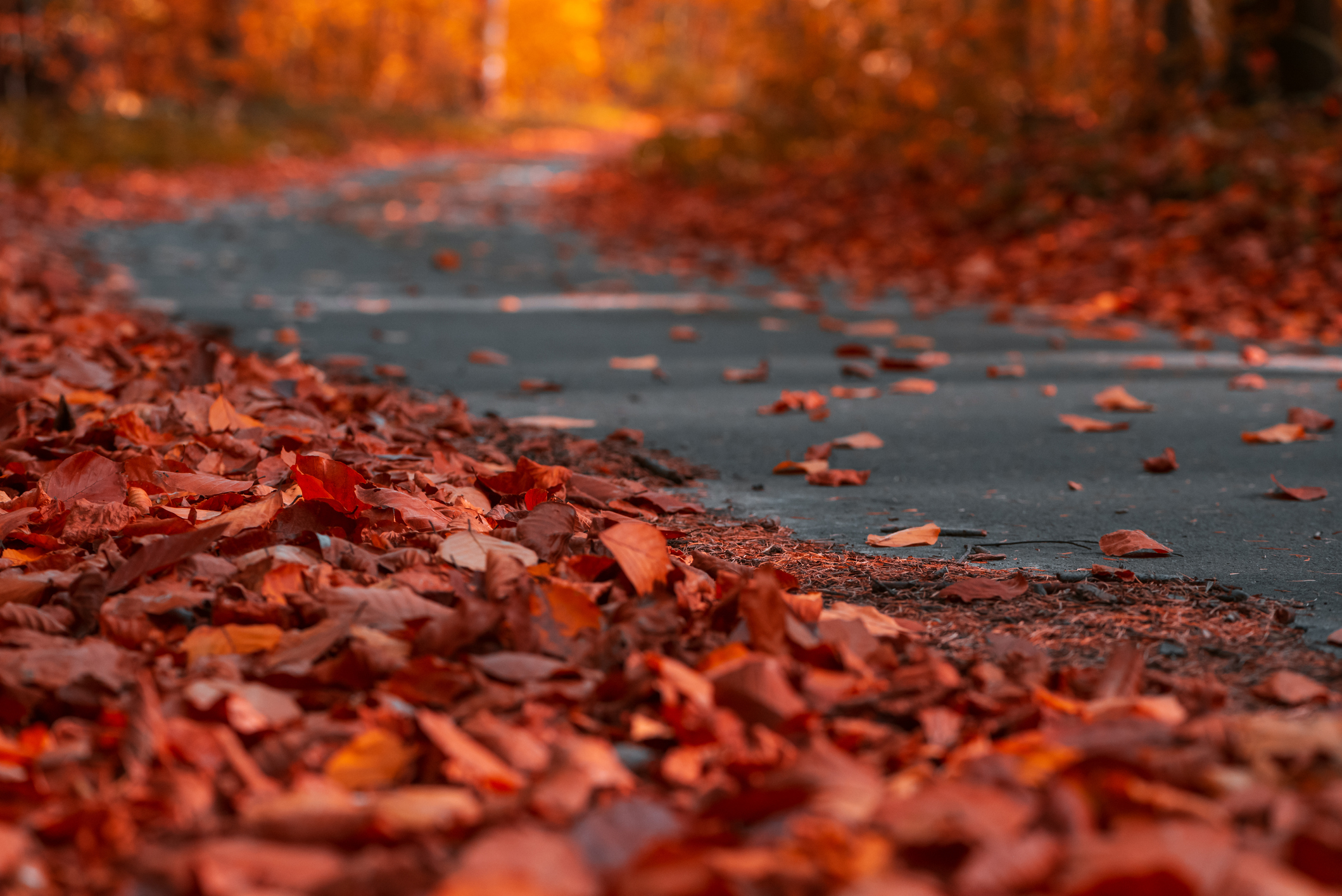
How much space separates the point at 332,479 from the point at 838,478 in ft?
5.00

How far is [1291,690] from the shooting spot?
2041 millimetres

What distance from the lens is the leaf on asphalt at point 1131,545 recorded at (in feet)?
9.36

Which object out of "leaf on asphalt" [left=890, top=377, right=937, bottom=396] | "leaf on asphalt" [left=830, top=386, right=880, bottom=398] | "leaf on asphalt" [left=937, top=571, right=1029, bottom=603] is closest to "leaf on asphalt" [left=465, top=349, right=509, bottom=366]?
"leaf on asphalt" [left=830, top=386, right=880, bottom=398]

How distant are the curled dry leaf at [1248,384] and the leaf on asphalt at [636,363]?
2400 millimetres

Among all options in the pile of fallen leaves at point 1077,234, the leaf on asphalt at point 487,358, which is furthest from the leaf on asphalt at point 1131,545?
the pile of fallen leaves at point 1077,234

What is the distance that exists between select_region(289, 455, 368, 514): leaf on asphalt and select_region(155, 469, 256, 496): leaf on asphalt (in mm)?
223

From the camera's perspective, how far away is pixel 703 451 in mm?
4059

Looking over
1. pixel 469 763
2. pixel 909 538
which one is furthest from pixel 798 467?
pixel 469 763

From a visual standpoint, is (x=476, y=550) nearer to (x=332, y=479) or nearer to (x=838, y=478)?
(x=332, y=479)

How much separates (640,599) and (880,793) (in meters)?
0.82

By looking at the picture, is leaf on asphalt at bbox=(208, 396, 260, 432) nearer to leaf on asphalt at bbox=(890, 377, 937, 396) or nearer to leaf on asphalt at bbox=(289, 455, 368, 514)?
leaf on asphalt at bbox=(289, 455, 368, 514)

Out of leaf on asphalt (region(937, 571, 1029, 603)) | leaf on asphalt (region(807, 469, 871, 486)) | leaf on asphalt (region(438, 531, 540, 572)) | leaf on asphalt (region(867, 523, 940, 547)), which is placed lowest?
leaf on asphalt (region(807, 469, 871, 486))

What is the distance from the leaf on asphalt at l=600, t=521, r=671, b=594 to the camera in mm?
2357

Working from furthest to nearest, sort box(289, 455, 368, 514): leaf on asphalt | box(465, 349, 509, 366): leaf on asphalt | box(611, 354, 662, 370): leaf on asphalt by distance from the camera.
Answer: box(465, 349, 509, 366): leaf on asphalt, box(611, 354, 662, 370): leaf on asphalt, box(289, 455, 368, 514): leaf on asphalt
